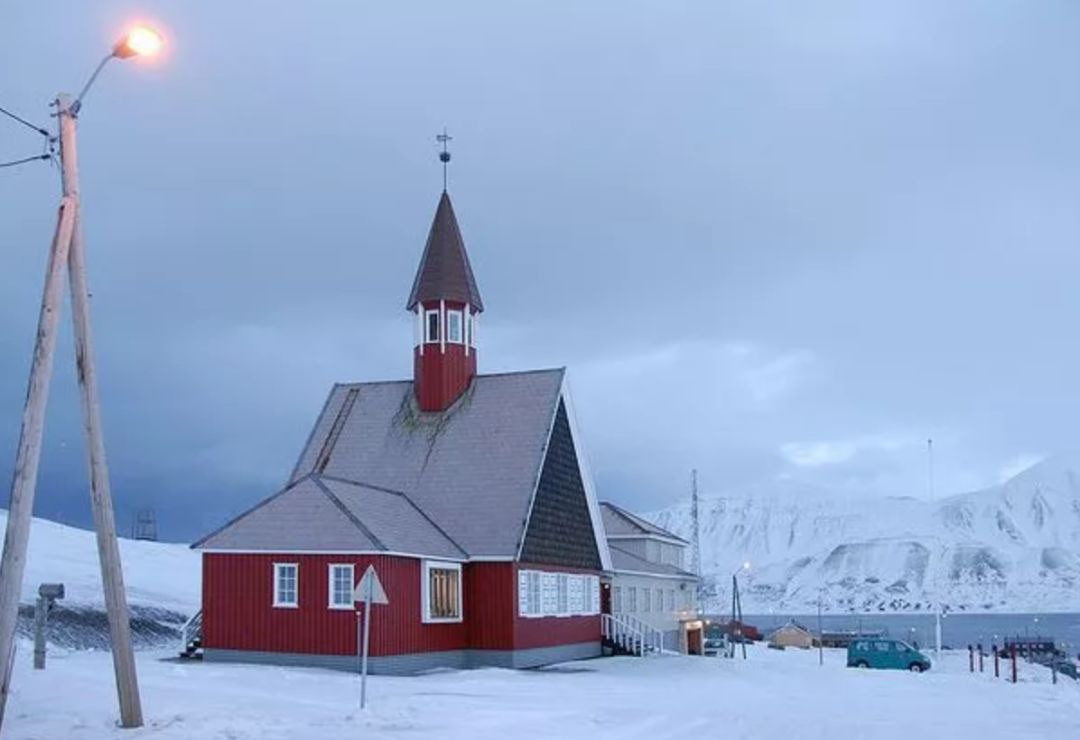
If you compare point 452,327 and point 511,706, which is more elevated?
point 452,327

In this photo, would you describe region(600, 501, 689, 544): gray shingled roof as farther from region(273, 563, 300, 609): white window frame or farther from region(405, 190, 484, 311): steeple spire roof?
region(273, 563, 300, 609): white window frame

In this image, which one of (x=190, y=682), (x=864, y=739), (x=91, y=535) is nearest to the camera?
(x=864, y=739)

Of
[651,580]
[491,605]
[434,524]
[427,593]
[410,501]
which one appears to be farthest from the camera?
[651,580]

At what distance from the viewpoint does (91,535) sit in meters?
74.6

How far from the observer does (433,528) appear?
3762cm

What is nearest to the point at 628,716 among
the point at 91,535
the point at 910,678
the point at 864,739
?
the point at 864,739

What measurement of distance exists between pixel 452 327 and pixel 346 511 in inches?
409

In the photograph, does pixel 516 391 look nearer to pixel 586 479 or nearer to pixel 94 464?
pixel 586 479

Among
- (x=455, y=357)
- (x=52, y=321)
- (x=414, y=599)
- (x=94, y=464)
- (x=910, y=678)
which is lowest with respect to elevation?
(x=910, y=678)

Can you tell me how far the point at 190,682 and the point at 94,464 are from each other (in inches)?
377

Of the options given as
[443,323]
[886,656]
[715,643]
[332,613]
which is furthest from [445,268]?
[715,643]

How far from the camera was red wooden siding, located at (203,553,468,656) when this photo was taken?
3325cm

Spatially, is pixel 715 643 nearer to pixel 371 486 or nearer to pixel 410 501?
pixel 410 501

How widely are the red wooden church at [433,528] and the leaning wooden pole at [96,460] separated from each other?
15.0m
